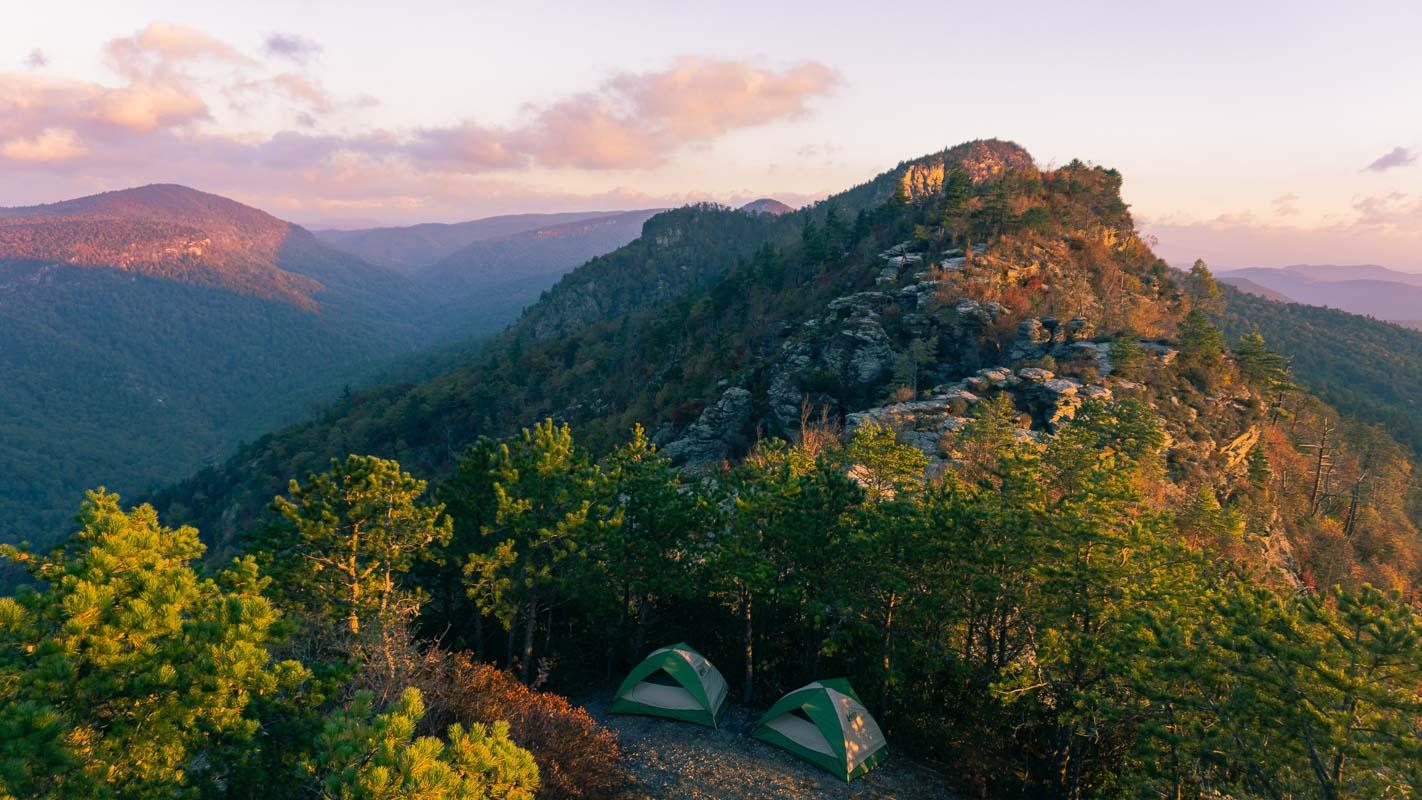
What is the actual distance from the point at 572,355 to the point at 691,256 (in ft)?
221

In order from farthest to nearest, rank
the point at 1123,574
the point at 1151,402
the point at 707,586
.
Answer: the point at 1151,402
the point at 707,586
the point at 1123,574

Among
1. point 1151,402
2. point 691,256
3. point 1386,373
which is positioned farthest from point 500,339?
point 1386,373

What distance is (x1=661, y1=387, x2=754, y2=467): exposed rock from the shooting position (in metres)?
44.6

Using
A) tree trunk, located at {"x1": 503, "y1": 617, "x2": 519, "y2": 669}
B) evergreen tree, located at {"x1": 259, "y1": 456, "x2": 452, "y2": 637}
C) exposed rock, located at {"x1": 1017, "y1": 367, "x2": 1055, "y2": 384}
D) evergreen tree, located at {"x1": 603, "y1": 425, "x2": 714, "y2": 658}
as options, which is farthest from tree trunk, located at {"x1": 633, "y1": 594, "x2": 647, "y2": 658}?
exposed rock, located at {"x1": 1017, "y1": 367, "x2": 1055, "y2": 384}

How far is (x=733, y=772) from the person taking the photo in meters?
15.9

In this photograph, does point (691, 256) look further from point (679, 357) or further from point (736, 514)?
point (736, 514)

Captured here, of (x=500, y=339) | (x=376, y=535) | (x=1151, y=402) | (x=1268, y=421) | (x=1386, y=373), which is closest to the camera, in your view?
(x=376, y=535)

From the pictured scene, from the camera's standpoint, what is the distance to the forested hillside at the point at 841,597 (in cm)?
816

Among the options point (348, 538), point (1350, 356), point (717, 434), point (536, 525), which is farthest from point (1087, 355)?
point (1350, 356)

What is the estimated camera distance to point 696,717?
60.6 feet

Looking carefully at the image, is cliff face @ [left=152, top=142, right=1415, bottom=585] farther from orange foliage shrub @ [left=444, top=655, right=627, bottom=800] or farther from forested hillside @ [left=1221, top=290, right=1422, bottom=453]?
forested hillside @ [left=1221, top=290, right=1422, bottom=453]

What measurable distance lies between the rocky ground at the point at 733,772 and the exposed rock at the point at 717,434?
25717 mm

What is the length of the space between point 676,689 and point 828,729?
4.77 meters

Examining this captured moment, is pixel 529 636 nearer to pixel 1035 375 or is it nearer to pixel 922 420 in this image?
pixel 922 420
